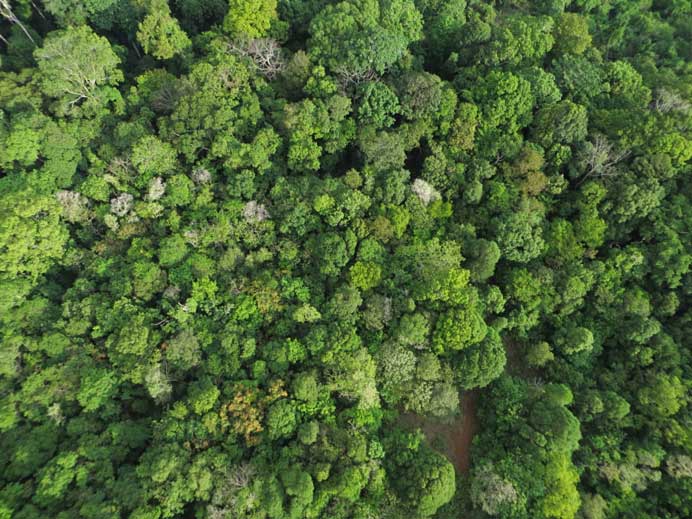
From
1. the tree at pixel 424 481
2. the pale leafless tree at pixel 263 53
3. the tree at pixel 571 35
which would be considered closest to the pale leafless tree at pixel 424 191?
the pale leafless tree at pixel 263 53

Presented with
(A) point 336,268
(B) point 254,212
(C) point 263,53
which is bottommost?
(A) point 336,268

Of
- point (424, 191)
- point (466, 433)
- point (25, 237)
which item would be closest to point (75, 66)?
point (25, 237)

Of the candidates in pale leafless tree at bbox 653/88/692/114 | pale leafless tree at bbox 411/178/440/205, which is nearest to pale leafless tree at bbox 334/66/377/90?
pale leafless tree at bbox 411/178/440/205

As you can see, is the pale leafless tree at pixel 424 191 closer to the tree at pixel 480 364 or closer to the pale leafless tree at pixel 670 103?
the tree at pixel 480 364

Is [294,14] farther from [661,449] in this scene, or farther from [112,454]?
[661,449]

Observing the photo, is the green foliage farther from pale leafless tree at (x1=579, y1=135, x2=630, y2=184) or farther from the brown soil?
the brown soil

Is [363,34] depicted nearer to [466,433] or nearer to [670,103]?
[670,103]
